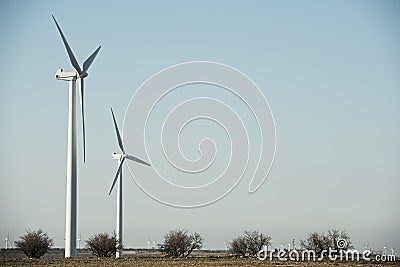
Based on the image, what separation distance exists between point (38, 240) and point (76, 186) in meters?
20.5

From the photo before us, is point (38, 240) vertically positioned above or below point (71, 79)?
below

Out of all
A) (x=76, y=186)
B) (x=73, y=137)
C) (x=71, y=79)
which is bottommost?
(x=76, y=186)

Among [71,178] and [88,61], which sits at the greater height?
[88,61]

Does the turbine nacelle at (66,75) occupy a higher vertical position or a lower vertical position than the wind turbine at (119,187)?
higher

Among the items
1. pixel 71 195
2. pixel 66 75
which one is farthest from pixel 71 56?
pixel 71 195

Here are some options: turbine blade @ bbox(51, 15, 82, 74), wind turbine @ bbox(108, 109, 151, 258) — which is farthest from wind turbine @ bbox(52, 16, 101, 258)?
wind turbine @ bbox(108, 109, 151, 258)

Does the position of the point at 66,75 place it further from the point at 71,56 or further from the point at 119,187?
the point at 119,187

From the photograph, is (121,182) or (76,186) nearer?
(76,186)

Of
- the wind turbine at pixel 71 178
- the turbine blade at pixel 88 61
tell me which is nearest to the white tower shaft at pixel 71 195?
the wind turbine at pixel 71 178

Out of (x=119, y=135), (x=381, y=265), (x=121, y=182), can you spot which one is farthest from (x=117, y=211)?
(x=381, y=265)

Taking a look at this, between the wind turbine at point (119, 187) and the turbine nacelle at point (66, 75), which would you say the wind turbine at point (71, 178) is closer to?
the turbine nacelle at point (66, 75)

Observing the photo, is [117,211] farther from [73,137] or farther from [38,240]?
[73,137]

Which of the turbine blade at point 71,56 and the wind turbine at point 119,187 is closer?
the turbine blade at point 71,56

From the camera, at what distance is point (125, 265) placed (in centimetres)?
6669
